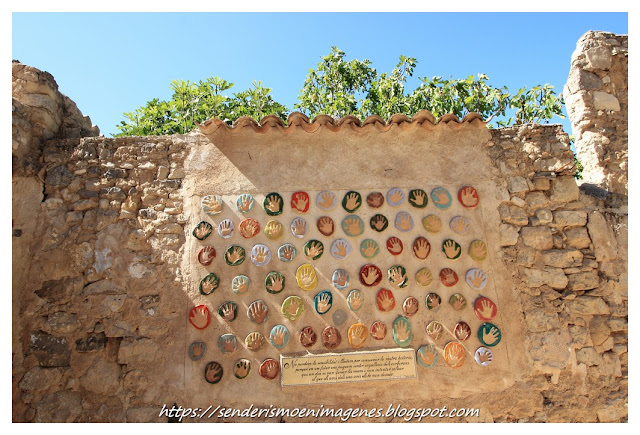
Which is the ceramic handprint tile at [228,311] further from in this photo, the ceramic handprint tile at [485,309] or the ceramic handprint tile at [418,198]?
the ceramic handprint tile at [485,309]

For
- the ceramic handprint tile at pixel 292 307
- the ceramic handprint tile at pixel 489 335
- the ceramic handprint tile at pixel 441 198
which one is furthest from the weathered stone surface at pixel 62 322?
the ceramic handprint tile at pixel 489 335

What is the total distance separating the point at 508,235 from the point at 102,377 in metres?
3.74

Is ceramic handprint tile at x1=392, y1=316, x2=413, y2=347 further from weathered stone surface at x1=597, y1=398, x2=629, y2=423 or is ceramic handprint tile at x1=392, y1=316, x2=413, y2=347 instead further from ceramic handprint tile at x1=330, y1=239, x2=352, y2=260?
weathered stone surface at x1=597, y1=398, x2=629, y2=423

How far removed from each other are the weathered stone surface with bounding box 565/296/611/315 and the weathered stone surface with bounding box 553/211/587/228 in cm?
67

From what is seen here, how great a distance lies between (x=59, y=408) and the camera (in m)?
3.41

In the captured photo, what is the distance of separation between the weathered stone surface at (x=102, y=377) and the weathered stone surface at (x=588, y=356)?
3904mm

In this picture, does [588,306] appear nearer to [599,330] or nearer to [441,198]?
[599,330]

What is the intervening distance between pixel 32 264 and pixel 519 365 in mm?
4349

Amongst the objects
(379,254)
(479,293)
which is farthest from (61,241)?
(479,293)

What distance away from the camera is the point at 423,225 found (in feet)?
12.9

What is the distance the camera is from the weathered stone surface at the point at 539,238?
3.90 meters

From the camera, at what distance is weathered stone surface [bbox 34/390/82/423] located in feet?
11.1

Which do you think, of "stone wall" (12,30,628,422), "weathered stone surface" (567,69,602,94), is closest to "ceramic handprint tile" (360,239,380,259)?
"stone wall" (12,30,628,422)

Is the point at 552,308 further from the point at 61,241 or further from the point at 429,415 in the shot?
the point at 61,241
